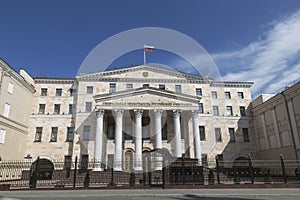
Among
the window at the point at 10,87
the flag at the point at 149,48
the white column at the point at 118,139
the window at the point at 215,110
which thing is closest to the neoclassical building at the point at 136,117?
the white column at the point at 118,139

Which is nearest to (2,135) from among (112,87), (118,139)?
(118,139)

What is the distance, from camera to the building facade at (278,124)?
23.9 metres

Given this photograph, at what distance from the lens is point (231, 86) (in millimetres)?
34812

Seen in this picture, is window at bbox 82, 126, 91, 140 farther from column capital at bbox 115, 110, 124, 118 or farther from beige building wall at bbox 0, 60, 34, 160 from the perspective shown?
beige building wall at bbox 0, 60, 34, 160

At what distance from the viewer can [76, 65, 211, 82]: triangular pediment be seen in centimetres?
3283

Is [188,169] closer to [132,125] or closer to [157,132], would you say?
[157,132]

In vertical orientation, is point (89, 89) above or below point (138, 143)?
above

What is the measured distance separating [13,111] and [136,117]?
15.2 meters

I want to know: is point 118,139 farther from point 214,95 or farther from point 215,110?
point 214,95

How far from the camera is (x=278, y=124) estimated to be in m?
26.8

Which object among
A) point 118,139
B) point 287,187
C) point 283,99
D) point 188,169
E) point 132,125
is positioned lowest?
point 287,187

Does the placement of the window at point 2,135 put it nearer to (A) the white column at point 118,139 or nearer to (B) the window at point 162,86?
(A) the white column at point 118,139

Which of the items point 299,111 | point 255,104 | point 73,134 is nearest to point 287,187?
point 299,111

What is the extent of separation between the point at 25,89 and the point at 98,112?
11711 mm
